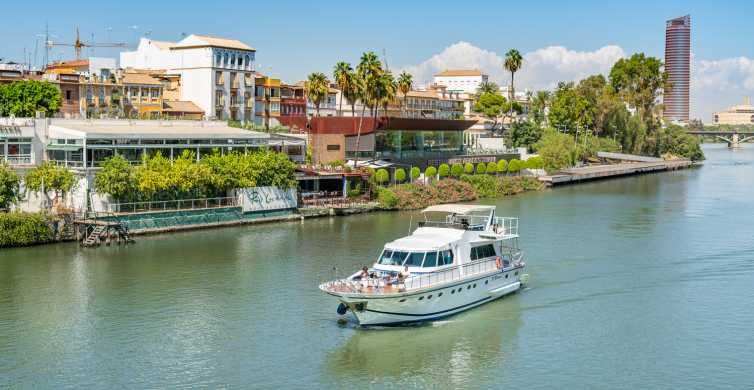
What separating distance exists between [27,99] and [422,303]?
6145 centimetres

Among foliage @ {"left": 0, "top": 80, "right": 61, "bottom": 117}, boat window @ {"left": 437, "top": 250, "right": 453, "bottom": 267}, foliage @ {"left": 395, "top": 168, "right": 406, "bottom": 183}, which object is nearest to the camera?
boat window @ {"left": 437, "top": 250, "right": 453, "bottom": 267}

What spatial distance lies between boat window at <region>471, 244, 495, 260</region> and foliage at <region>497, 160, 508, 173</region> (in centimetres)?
6758

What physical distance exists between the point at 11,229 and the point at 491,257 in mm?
33195

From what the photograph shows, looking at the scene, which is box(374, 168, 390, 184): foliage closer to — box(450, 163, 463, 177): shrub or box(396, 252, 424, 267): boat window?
box(450, 163, 463, 177): shrub

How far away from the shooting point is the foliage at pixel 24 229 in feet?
196

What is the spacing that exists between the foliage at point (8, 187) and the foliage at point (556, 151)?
78.5 metres

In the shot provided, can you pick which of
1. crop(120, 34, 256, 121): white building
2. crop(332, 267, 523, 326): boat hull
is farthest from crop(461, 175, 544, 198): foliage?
crop(332, 267, 523, 326): boat hull

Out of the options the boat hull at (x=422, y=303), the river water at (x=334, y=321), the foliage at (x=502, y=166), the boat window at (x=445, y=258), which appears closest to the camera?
the river water at (x=334, y=321)

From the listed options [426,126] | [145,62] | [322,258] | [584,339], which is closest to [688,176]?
[426,126]

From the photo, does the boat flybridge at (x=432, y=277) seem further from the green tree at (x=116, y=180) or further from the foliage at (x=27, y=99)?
the foliage at (x=27, y=99)

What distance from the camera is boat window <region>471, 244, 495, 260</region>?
4491 cm

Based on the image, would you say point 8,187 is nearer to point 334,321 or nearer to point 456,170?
point 334,321

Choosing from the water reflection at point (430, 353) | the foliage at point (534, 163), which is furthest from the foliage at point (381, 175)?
the water reflection at point (430, 353)

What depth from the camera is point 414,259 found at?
4197 centimetres
